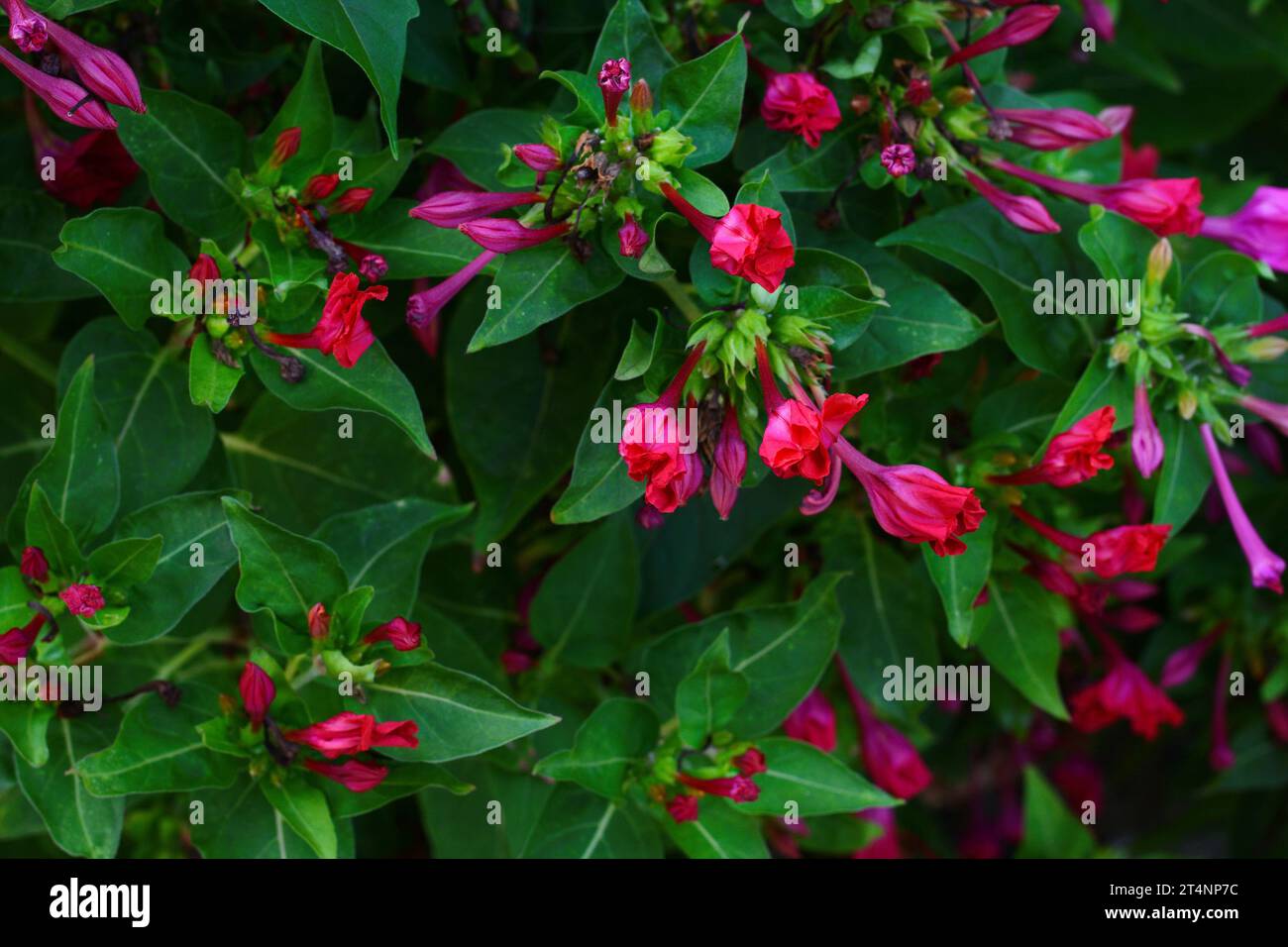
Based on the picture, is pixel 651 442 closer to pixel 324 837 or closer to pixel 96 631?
pixel 324 837

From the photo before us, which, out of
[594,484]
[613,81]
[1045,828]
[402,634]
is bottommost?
[1045,828]

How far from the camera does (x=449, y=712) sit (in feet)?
3.84

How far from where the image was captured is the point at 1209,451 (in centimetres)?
131

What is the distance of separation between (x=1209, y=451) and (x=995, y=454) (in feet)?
0.71

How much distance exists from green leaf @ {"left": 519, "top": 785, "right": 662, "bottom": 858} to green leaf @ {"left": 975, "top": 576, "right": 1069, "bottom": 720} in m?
0.46

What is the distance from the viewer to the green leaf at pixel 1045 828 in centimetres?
183

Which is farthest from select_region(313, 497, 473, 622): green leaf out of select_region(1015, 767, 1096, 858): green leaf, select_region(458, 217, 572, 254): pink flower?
select_region(1015, 767, 1096, 858): green leaf

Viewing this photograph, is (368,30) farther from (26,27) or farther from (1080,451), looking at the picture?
(1080,451)

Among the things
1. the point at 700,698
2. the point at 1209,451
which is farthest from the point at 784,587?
the point at 1209,451

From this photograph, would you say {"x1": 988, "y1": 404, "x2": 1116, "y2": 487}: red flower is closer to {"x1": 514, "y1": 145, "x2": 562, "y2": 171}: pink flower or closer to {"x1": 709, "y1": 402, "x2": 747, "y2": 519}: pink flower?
{"x1": 709, "y1": 402, "x2": 747, "y2": 519}: pink flower

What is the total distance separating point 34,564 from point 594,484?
0.54m

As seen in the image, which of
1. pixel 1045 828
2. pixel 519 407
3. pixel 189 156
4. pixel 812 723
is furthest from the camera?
pixel 1045 828

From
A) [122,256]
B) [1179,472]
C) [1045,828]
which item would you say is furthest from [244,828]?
[1045,828]

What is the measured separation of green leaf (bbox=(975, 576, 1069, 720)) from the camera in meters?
1.46
